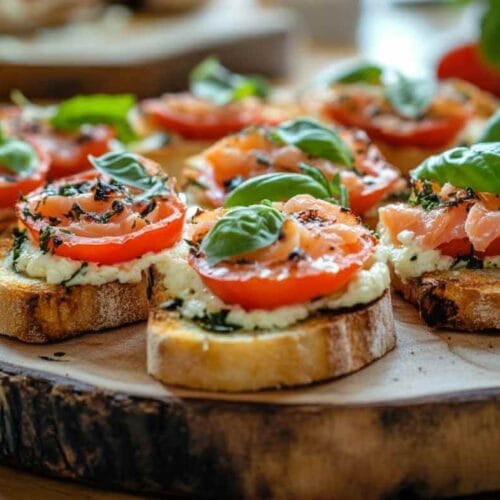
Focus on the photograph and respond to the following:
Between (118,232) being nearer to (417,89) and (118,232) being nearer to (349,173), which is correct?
(349,173)

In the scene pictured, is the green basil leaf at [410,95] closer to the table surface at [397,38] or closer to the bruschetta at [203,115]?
the bruschetta at [203,115]

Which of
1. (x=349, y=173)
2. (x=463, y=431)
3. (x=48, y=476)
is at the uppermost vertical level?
(x=349, y=173)

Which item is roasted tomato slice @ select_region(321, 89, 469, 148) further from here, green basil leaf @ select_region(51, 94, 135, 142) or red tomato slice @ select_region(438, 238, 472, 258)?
red tomato slice @ select_region(438, 238, 472, 258)

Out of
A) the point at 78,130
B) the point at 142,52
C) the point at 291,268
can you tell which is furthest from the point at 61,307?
the point at 142,52

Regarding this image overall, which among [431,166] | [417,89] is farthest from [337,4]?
[431,166]

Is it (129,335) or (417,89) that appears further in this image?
(417,89)

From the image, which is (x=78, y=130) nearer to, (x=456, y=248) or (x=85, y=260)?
(x=85, y=260)

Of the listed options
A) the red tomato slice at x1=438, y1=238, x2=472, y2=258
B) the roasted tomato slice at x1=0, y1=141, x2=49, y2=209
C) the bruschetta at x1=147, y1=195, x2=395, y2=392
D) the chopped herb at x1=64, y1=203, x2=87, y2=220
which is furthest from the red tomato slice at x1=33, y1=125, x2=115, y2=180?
the red tomato slice at x1=438, y1=238, x2=472, y2=258
